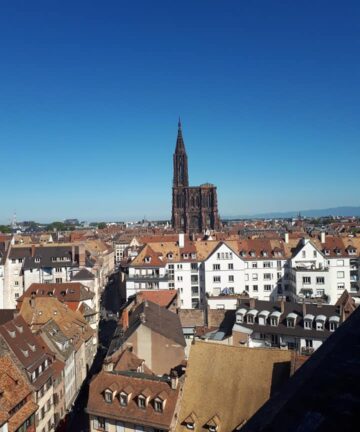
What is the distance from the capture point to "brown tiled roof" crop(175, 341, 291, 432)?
1179 inches

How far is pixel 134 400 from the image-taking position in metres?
32.8

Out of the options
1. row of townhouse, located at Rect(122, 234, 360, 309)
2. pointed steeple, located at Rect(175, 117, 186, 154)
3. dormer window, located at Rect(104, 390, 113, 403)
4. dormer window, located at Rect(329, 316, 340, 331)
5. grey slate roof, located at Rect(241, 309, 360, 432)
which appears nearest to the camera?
grey slate roof, located at Rect(241, 309, 360, 432)

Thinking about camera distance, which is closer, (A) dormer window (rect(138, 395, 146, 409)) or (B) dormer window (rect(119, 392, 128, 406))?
(A) dormer window (rect(138, 395, 146, 409))

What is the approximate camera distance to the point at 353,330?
716cm

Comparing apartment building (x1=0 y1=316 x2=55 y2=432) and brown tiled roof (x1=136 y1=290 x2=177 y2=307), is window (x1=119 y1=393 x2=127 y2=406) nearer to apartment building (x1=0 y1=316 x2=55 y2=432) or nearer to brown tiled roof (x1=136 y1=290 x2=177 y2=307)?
apartment building (x1=0 y1=316 x2=55 y2=432)

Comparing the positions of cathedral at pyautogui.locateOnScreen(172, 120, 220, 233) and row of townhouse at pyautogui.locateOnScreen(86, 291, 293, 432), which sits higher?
cathedral at pyautogui.locateOnScreen(172, 120, 220, 233)

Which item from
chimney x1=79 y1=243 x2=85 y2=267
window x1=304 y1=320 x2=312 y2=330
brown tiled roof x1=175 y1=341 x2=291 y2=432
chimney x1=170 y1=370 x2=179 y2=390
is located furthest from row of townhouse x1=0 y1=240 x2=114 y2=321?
brown tiled roof x1=175 y1=341 x2=291 y2=432

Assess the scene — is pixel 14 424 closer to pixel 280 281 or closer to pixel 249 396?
pixel 249 396

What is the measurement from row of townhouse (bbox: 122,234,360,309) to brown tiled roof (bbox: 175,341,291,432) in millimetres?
43467

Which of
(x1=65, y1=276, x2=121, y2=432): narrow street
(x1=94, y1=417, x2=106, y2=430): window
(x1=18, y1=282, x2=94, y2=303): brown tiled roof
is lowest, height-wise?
(x1=65, y1=276, x2=121, y2=432): narrow street

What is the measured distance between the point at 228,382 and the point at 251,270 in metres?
50.6

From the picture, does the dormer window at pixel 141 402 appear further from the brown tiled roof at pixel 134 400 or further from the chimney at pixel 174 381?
the chimney at pixel 174 381

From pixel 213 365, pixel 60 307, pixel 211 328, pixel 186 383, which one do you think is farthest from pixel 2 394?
pixel 211 328

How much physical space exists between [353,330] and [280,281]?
7670cm
